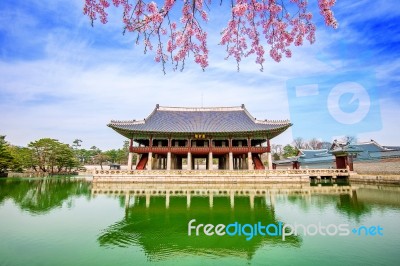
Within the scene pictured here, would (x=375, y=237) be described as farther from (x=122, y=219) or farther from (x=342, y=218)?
(x=122, y=219)

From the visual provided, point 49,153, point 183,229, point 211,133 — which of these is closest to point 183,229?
point 183,229

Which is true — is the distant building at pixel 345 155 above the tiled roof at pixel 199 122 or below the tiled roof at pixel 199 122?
below

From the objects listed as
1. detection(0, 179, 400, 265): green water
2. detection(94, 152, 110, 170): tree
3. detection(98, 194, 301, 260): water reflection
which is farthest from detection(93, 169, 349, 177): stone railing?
detection(94, 152, 110, 170): tree

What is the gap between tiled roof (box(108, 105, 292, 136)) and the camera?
28.6m

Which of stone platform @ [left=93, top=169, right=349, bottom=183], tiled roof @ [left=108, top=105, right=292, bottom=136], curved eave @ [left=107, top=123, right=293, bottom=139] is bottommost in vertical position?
stone platform @ [left=93, top=169, right=349, bottom=183]

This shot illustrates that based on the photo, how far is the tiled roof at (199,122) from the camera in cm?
2859

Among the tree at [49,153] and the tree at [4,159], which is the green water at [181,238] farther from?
the tree at [49,153]

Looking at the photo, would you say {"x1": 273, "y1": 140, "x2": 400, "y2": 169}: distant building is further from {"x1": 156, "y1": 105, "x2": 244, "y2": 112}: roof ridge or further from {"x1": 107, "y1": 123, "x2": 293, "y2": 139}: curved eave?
{"x1": 156, "y1": 105, "x2": 244, "y2": 112}: roof ridge

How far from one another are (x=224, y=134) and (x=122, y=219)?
65.5ft

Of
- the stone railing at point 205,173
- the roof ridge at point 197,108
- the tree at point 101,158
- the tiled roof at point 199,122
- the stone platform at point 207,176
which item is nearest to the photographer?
the stone platform at point 207,176

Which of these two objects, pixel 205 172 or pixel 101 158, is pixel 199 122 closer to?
pixel 205 172

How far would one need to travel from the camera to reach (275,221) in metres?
9.84

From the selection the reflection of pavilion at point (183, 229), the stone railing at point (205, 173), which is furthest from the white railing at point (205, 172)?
the reflection of pavilion at point (183, 229)

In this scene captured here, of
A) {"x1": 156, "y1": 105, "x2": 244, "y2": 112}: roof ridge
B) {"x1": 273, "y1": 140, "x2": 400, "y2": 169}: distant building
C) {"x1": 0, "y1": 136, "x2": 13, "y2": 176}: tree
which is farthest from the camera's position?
{"x1": 0, "y1": 136, "x2": 13, "y2": 176}: tree
